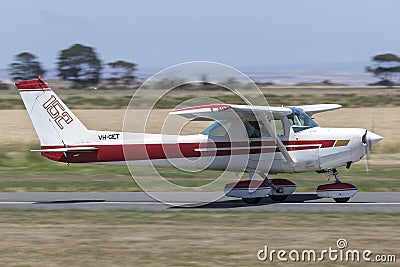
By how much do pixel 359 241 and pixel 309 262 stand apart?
75.5 inches

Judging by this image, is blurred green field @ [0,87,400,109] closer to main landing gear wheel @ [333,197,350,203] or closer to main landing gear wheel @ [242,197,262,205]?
main landing gear wheel @ [242,197,262,205]

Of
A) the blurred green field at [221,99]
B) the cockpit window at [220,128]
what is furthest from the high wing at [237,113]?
the blurred green field at [221,99]

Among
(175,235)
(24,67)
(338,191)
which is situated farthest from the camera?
(24,67)

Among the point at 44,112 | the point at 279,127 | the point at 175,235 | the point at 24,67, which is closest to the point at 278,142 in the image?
the point at 279,127

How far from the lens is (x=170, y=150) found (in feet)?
59.8

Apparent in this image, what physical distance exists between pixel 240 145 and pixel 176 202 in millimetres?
2137

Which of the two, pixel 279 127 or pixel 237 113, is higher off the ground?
pixel 237 113

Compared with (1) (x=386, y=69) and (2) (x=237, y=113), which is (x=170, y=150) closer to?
(2) (x=237, y=113)

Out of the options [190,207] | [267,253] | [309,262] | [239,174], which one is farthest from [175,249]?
[239,174]

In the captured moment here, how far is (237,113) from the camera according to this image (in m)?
17.0

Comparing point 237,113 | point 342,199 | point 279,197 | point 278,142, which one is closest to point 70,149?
point 237,113

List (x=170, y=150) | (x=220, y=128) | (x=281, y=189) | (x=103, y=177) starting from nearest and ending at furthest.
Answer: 1. (x=220, y=128)
2. (x=170, y=150)
3. (x=281, y=189)
4. (x=103, y=177)

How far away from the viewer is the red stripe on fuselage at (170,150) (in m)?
17.8

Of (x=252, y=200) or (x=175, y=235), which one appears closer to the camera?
(x=175, y=235)
